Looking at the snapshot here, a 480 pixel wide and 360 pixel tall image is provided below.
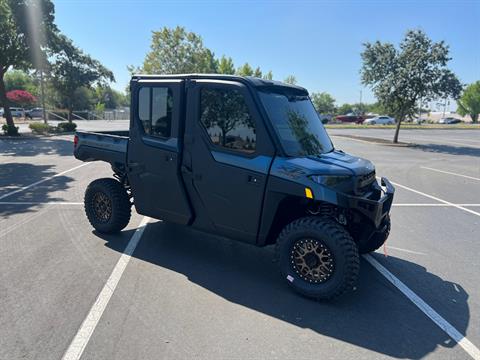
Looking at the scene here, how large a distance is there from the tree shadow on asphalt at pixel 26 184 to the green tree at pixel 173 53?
2815cm

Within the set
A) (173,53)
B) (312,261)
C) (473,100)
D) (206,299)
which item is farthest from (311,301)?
(473,100)

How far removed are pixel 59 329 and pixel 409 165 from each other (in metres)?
13.7

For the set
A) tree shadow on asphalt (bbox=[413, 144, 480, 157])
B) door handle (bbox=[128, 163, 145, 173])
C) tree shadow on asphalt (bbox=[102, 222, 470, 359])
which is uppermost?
door handle (bbox=[128, 163, 145, 173])

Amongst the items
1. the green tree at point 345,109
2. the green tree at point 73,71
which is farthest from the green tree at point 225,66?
the green tree at point 345,109

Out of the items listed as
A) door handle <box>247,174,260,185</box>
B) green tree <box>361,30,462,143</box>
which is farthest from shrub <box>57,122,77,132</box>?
door handle <box>247,174,260,185</box>

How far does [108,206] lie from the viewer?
5438mm

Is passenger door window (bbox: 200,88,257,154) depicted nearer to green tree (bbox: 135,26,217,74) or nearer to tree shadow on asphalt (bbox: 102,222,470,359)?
tree shadow on asphalt (bbox: 102,222,470,359)

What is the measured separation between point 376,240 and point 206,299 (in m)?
2.32

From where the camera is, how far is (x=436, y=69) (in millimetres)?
21078

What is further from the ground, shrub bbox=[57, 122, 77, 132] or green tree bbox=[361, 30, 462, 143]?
green tree bbox=[361, 30, 462, 143]

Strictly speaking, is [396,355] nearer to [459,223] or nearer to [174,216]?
[174,216]

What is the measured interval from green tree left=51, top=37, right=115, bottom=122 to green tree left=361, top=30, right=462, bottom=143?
2060 cm

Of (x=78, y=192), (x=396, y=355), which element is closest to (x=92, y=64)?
(x=78, y=192)

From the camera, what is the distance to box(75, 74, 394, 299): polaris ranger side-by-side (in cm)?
373
